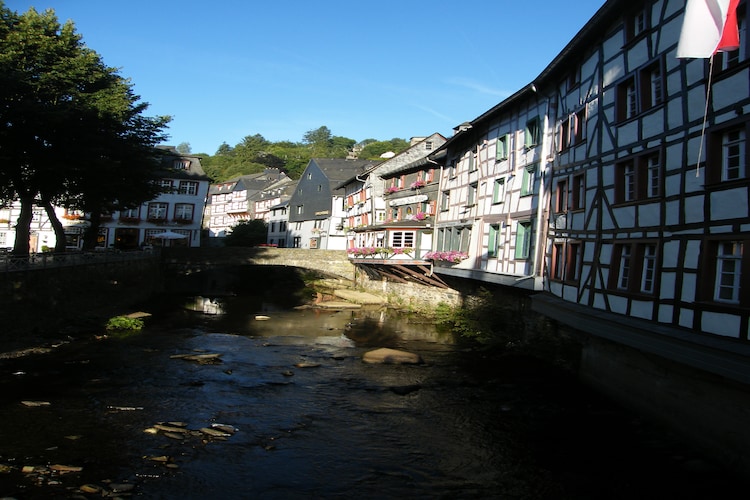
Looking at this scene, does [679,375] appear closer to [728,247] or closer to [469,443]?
[728,247]

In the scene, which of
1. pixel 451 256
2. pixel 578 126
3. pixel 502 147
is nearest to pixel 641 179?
pixel 578 126

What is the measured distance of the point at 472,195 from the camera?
92.7 ft

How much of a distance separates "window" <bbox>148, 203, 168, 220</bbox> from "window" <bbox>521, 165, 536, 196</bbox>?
40370 millimetres

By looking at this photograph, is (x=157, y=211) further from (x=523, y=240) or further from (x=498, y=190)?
(x=523, y=240)

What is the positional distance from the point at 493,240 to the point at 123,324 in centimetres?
1808

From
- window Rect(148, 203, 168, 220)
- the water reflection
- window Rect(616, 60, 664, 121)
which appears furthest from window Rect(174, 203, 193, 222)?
window Rect(616, 60, 664, 121)

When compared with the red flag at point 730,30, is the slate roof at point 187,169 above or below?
above

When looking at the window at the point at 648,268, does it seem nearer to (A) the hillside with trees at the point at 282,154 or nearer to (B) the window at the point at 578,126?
(B) the window at the point at 578,126

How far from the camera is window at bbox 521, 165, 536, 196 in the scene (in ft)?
70.4

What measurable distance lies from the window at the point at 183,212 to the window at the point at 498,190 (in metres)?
37.1

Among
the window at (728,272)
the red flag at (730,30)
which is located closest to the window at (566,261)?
the window at (728,272)

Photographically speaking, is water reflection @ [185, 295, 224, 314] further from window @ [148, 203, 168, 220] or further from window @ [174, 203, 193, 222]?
window @ [148, 203, 168, 220]

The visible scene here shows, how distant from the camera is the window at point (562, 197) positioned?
59.6 feet

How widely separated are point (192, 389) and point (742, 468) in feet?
43.8
